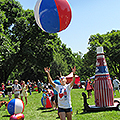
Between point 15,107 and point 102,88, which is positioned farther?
point 102,88

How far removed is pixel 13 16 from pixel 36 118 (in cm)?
1918

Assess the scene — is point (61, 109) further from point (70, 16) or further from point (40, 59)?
point (40, 59)

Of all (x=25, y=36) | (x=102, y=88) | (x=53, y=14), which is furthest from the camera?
(x=25, y=36)

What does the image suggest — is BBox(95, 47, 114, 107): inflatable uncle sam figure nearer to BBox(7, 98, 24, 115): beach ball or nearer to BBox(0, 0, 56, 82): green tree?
BBox(7, 98, 24, 115): beach ball

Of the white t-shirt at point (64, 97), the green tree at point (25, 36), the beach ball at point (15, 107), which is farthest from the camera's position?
the green tree at point (25, 36)

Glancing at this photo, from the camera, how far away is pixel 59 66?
1746 inches

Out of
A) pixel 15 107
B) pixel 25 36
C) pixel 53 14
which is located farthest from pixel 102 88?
pixel 25 36

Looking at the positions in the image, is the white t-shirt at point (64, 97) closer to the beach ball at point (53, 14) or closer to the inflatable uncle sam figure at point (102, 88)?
the beach ball at point (53, 14)

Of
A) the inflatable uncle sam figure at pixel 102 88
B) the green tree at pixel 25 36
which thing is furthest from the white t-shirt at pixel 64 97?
the green tree at pixel 25 36

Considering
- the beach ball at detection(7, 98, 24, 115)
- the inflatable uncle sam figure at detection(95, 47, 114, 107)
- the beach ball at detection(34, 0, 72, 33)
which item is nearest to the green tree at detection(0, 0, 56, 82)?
the inflatable uncle sam figure at detection(95, 47, 114, 107)

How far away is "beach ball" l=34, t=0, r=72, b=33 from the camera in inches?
216

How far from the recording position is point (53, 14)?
5512 millimetres

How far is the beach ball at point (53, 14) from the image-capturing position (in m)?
5.50

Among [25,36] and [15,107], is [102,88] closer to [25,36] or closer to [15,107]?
[15,107]
